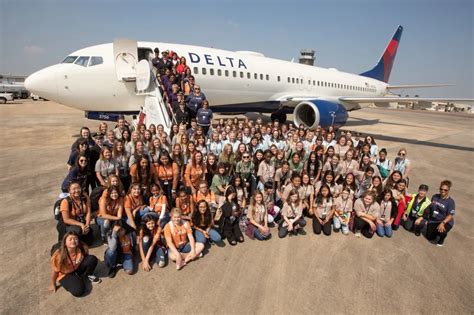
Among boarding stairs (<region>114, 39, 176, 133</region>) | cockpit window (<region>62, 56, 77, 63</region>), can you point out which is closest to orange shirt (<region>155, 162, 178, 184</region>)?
boarding stairs (<region>114, 39, 176, 133</region>)

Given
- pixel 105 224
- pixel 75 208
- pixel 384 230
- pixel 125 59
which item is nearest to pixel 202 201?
pixel 105 224

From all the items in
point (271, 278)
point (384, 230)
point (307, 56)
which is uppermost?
point (307, 56)

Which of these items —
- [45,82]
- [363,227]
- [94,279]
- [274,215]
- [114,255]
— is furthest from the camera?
[45,82]

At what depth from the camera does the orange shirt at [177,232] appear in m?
4.00

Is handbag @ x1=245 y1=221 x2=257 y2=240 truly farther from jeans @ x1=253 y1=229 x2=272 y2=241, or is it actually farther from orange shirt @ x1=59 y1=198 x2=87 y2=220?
orange shirt @ x1=59 y1=198 x2=87 y2=220

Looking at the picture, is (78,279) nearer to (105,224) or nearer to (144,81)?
(105,224)

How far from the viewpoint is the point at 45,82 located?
9.30m

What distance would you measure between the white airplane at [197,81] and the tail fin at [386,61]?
33.5 feet

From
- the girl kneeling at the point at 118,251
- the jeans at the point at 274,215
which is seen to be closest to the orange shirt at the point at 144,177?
the girl kneeling at the point at 118,251

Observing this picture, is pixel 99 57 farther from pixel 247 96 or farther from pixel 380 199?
pixel 380 199

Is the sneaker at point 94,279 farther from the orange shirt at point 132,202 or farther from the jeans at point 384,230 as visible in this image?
the jeans at point 384,230

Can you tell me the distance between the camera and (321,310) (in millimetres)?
3156

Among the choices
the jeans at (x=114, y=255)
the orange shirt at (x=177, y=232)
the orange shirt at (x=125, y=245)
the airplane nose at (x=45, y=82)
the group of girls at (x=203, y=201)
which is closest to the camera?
the jeans at (x=114, y=255)

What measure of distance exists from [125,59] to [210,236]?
27.1ft
